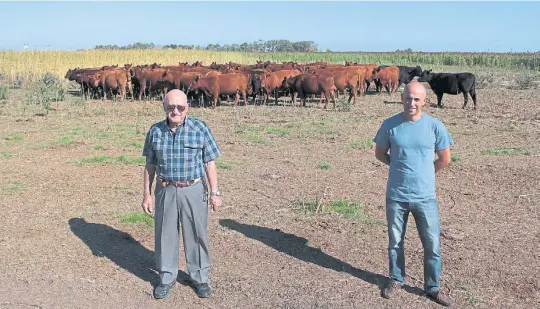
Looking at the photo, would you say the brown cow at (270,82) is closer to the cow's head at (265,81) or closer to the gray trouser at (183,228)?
the cow's head at (265,81)

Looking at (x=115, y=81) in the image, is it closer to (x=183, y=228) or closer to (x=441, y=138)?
(x=183, y=228)

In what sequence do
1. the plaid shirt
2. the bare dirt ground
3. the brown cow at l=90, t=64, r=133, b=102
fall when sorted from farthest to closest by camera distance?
the brown cow at l=90, t=64, r=133, b=102 < the bare dirt ground < the plaid shirt

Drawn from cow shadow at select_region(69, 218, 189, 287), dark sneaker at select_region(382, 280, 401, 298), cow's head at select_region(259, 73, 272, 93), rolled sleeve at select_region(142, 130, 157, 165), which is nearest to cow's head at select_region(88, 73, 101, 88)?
cow's head at select_region(259, 73, 272, 93)

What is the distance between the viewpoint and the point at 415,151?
15.7 feet

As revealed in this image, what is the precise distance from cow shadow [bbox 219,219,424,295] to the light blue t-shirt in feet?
3.33

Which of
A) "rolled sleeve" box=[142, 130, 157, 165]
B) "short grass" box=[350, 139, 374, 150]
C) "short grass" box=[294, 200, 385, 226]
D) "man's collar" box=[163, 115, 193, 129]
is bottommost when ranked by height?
"short grass" box=[294, 200, 385, 226]

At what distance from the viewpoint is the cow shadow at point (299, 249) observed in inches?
218

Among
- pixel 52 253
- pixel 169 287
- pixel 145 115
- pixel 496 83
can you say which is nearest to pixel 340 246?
pixel 169 287

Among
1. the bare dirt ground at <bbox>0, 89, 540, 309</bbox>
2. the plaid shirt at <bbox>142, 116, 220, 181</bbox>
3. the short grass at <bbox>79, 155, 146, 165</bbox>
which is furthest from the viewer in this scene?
the short grass at <bbox>79, 155, 146, 165</bbox>

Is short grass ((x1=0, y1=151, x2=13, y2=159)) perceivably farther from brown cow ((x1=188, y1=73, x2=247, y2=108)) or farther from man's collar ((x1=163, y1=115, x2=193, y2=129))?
brown cow ((x1=188, y1=73, x2=247, y2=108))

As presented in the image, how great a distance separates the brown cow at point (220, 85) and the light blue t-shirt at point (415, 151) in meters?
14.1

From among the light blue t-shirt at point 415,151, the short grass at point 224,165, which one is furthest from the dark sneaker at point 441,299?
the short grass at point 224,165

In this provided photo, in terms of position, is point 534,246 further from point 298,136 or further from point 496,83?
point 496,83

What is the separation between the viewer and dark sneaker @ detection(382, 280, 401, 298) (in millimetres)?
5086
